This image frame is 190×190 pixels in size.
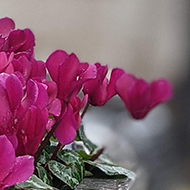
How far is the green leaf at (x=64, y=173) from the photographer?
1.26 ft

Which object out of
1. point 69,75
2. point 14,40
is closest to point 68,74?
point 69,75

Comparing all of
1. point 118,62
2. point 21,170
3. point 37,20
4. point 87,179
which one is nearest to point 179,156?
point 118,62

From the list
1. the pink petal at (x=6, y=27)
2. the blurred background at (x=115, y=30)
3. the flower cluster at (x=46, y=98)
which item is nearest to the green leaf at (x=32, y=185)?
the flower cluster at (x=46, y=98)

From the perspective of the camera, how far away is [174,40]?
7.13 ft

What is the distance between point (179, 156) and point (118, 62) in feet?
1.99

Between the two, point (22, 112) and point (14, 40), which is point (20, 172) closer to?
point (22, 112)

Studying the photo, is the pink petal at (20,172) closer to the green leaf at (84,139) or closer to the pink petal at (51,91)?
the pink petal at (51,91)

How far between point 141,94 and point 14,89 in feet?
0.27

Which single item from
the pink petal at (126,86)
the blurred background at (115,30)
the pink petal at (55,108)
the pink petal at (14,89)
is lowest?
the blurred background at (115,30)

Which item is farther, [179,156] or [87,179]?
[179,156]

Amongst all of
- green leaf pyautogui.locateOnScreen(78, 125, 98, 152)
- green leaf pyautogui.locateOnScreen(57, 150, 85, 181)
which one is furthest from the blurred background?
green leaf pyautogui.locateOnScreen(57, 150, 85, 181)

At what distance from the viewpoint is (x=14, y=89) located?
292 millimetres

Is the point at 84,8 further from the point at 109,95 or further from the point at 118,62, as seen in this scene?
the point at 109,95

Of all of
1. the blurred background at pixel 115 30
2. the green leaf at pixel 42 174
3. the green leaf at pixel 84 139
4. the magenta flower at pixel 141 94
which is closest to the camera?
the magenta flower at pixel 141 94
